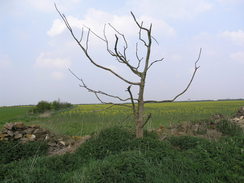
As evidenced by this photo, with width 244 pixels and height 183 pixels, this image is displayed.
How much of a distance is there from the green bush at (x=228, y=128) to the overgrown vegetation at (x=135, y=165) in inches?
96.8

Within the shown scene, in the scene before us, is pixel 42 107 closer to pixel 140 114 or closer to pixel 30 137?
pixel 30 137

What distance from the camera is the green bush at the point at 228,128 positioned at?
6.32 m

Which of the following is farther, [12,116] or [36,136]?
[12,116]

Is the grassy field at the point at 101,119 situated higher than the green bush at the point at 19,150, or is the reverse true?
the grassy field at the point at 101,119

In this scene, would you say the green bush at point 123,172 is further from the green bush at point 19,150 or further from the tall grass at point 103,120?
the green bush at point 19,150

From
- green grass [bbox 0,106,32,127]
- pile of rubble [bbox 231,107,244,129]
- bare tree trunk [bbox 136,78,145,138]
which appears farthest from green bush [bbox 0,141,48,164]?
green grass [bbox 0,106,32,127]

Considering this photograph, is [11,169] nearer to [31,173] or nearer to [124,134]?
[31,173]

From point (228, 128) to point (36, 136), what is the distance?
20.4 ft

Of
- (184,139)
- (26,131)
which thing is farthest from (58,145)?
(184,139)

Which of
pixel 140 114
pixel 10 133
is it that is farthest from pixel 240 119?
pixel 10 133

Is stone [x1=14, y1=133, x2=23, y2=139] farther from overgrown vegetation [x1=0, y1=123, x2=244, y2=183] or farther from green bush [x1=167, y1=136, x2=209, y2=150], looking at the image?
green bush [x1=167, y1=136, x2=209, y2=150]

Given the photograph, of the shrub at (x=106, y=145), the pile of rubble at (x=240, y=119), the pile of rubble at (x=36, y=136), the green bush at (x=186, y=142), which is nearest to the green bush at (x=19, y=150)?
the pile of rubble at (x=36, y=136)

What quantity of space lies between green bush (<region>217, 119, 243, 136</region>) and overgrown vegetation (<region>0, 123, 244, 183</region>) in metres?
2.46

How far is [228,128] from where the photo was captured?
648 centimetres
